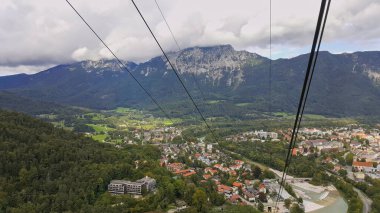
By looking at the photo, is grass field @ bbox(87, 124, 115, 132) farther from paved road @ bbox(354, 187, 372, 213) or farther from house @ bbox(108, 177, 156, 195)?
paved road @ bbox(354, 187, 372, 213)

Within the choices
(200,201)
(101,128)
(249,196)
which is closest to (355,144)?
(249,196)

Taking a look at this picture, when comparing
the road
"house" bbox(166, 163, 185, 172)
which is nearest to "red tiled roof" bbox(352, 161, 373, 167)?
the road

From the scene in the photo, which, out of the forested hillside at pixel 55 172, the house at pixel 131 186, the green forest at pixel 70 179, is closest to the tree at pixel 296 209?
the green forest at pixel 70 179

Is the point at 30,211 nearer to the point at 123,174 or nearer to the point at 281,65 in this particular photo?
the point at 123,174

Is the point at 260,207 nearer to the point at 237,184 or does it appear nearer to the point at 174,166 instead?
the point at 237,184

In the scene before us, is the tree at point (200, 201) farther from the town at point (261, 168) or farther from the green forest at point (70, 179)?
the town at point (261, 168)
